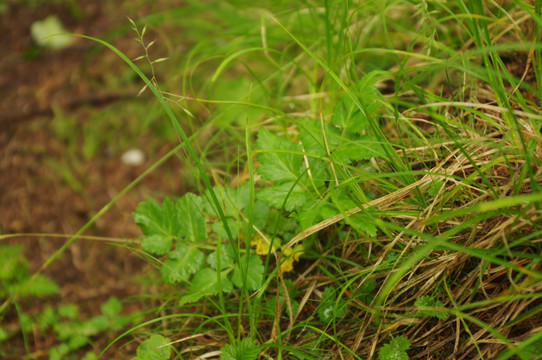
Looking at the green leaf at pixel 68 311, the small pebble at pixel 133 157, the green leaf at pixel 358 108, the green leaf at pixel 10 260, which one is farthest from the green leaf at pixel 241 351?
the small pebble at pixel 133 157

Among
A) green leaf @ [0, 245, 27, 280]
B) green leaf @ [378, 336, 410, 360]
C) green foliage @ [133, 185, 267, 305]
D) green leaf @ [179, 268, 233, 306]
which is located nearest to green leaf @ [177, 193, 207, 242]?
green foliage @ [133, 185, 267, 305]

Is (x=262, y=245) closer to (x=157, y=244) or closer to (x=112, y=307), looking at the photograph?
(x=157, y=244)

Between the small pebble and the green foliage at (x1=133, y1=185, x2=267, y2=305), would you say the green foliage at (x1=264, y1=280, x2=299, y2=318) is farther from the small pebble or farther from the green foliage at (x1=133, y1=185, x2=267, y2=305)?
the small pebble

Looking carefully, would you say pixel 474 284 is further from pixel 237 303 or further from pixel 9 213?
pixel 9 213

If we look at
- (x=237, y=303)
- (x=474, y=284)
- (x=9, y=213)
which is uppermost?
(x=474, y=284)

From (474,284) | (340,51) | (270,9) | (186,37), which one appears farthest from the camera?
(186,37)

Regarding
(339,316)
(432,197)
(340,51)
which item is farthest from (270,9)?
(339,316)
